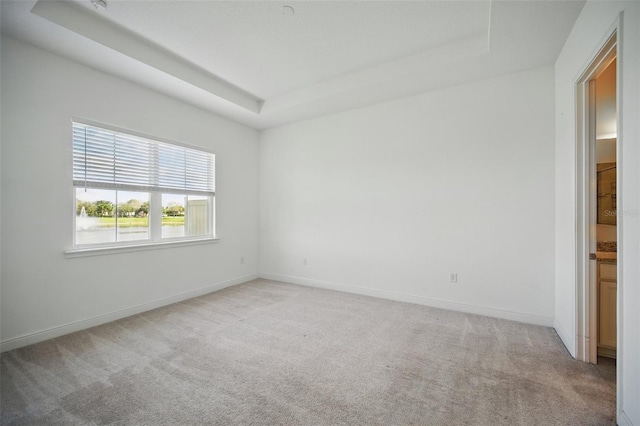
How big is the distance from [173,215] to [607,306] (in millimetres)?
4813

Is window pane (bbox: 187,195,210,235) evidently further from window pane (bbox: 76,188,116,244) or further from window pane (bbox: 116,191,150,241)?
window pane (bbox: 76,188,116,244)

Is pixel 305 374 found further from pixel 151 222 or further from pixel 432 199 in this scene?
pixel 151 222

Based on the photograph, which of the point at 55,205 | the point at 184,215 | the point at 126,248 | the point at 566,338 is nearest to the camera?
the point at 566,338

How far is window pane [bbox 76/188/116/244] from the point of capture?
2924 millimetres

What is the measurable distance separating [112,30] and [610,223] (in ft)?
16.3

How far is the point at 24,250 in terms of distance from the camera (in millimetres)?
2504

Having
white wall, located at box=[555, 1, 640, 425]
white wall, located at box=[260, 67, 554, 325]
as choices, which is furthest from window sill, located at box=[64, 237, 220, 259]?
white wall, located at box=[555, 1, 640, 425]

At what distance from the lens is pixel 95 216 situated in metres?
3.05

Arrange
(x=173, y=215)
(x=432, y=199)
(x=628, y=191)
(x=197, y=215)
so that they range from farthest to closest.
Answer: (x=197, y=215)
(x=173, y=215)
(x=432, y=199)
(x=628, y=191)

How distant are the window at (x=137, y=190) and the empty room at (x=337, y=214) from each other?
3 centimetres

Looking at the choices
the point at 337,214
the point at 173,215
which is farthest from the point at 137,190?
the point at 337,214

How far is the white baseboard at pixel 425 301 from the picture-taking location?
300 cm

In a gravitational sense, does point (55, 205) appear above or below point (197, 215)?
above

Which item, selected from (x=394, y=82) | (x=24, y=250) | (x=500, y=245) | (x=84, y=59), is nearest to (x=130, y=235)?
(x=24, y=250)
